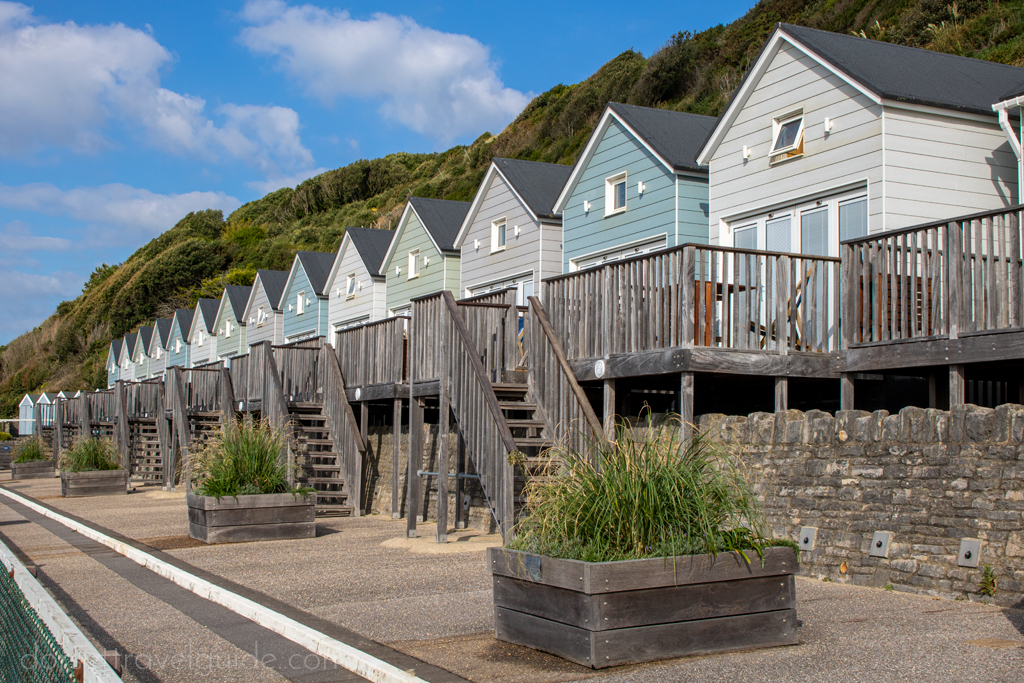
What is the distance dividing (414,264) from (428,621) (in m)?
20.2

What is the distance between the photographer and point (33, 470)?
31.8 m

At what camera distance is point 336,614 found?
25.2 ft

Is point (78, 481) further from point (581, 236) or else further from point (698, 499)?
point (698, 499)

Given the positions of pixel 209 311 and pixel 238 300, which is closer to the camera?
pixel 238 300

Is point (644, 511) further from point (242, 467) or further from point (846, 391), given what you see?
point (242, 467)

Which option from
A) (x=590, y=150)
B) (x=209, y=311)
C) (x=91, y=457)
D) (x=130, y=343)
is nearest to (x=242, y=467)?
(x=590, y=150)

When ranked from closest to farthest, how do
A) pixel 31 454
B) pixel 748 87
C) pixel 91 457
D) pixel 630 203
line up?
1. pixel 748 87
2. pixel 630 203
3. pixel 91 457
4. pixel 31 454

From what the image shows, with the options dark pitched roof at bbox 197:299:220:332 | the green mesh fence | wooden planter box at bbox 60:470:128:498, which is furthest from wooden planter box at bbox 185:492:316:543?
dark pitched roof at bbox 197:299:220:332

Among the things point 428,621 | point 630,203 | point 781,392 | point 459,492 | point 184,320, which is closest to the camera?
point 428,621

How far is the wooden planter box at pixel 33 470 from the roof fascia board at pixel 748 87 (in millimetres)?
25414

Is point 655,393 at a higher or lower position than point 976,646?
higher

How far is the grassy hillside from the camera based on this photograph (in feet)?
106

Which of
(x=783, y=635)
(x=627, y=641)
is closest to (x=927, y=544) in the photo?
(x=783, y=635)

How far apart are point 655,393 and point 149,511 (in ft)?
32.6
